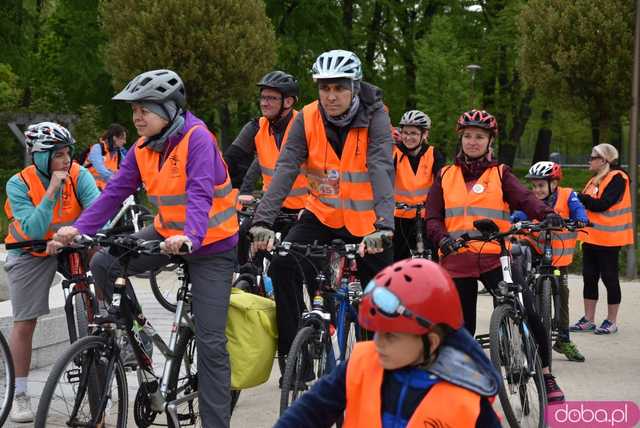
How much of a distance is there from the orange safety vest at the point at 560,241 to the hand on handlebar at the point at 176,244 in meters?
4.81

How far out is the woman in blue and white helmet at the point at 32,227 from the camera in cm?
619

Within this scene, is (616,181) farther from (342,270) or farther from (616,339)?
(342,270)

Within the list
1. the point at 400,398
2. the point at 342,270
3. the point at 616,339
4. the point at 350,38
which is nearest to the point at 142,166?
the point at 342,270

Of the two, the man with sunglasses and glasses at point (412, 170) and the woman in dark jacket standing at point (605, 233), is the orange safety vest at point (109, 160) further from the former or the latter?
the woman in dark jacket standing at point (605, 233)

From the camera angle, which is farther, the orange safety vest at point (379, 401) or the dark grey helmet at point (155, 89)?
the dark grey helmet at point (155, 89)

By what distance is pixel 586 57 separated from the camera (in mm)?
17500

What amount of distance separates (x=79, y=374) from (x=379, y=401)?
2.34 metres

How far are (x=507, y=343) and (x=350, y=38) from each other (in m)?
26.7

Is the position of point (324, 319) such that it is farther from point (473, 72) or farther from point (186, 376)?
point (473, 72)

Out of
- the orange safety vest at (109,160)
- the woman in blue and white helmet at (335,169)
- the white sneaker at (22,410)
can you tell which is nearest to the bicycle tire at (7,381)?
the white sneaker at (22,410)

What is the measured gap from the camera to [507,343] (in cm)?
605

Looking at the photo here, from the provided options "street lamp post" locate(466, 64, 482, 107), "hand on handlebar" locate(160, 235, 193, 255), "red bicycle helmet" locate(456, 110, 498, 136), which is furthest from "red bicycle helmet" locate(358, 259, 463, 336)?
"street lamp post" locate(466, 64, 482, 107)

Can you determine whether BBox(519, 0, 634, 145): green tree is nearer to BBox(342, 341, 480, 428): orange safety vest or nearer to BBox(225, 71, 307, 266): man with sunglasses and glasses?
BBox(225, 71, 307, 266): man with sunglasses and glasses

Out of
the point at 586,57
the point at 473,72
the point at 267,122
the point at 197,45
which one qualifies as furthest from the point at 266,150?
the point at 473,72
